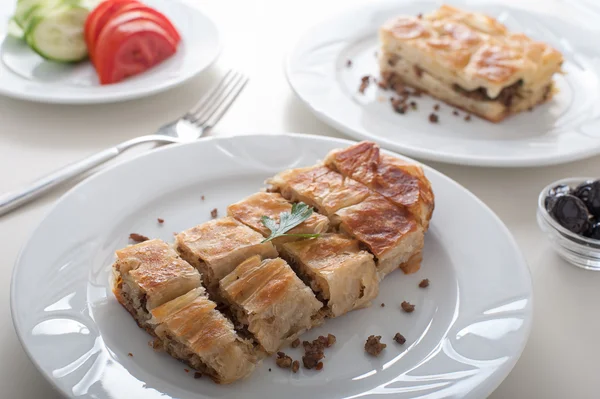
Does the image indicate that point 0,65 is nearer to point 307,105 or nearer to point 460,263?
point 307,105

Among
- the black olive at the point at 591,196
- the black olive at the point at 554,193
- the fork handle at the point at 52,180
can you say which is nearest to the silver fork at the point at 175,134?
the fork handle at the point at 52,180

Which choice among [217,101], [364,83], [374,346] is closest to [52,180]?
[217,101]

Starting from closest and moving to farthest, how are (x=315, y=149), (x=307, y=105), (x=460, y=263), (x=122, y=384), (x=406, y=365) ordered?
(x=122, y=384) < (x=406, y=365) < (x=460, y=263) < (x=315, y=149) < (x=307, y=105)

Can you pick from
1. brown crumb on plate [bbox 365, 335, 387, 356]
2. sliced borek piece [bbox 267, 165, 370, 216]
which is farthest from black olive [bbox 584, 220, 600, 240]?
brown crumb on plate [bbox 365, 335, 387, 356]

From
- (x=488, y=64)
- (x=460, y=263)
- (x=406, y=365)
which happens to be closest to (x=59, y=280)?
(x=406, y=365)

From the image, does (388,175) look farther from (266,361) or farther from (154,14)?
(154,14)
